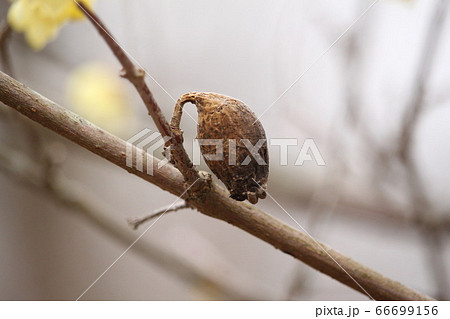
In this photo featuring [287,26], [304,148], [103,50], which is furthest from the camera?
[103,50]

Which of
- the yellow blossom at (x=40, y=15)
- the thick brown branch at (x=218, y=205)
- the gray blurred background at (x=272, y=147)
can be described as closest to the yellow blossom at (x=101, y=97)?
the gray blurred background at (x=272, y=147)

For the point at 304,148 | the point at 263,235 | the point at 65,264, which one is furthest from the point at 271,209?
the point at 263,235

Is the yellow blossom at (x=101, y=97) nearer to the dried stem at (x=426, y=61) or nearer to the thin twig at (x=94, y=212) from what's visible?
the thin twig at (x=94, y=212)

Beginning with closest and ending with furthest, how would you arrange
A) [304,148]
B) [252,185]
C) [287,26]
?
[252,185], [304,148], [287,26]

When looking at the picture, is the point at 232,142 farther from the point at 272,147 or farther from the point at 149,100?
the point at 272,147

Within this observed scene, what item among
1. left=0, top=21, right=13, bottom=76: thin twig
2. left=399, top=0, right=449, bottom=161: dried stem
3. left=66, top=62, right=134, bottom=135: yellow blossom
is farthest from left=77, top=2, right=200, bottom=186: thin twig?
left=66, top=62, right=134, bottom=135: yellow blossom
